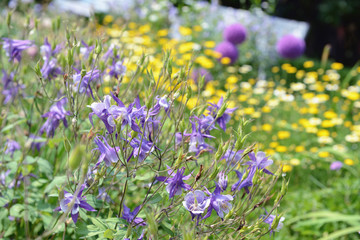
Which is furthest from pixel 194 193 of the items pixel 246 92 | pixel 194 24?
pixel 194 24

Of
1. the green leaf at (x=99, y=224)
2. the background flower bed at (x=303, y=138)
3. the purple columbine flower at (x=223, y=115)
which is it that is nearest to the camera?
the green leaf at (x=99, y=224)

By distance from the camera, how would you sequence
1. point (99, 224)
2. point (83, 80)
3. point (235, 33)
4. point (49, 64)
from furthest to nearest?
1. point (235, 33)
2. point (49, 64)
3. point (83, 80)
4. point (99, 224)

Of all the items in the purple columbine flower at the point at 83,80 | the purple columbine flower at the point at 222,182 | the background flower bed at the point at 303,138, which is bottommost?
the background flower bed at the point at 303,138

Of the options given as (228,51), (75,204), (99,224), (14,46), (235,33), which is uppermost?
(14,46)

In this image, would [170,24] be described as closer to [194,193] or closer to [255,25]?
[255,25]

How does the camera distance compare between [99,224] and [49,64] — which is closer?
[99,224]

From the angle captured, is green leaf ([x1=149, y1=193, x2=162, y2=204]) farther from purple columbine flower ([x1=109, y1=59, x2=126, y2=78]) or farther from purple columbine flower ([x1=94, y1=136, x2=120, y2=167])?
purple columbine flower ([x1=109, y1=59, x2=126, y2=78])

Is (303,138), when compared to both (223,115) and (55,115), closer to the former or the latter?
(223,115)

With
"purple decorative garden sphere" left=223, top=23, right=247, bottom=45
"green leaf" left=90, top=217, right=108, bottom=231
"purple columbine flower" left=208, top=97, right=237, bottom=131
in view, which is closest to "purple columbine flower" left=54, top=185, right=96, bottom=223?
"green leaf" left=90, top=217, right=108, bottom=231

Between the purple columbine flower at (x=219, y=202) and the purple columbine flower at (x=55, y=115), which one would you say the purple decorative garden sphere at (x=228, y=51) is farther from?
the purple columbine flower at (x=219, y=202)

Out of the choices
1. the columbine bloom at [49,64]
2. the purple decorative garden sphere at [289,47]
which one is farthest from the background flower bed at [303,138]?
the purple decorative garden sphere at [289,47]

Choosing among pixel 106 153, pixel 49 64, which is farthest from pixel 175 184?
pixel 49 64

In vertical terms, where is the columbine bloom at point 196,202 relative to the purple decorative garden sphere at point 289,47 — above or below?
above

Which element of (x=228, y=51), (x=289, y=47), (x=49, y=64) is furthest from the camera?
(x=289, y=47)
